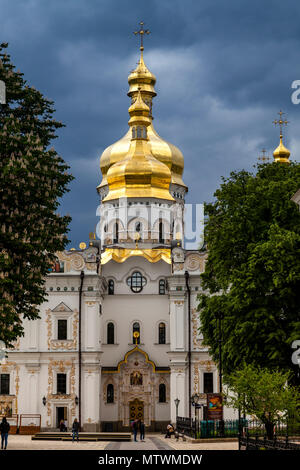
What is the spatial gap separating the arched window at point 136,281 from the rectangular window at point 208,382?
7.94m

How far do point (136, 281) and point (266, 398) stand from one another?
33.2 meters

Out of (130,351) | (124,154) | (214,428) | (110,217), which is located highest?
(124,154)

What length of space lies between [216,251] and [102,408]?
2550 centimetres

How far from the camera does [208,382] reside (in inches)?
2127

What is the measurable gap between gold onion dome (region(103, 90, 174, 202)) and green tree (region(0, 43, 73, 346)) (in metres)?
37.0

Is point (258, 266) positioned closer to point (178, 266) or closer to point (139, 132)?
point (178, 266)

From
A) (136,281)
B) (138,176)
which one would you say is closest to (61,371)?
(136,281)

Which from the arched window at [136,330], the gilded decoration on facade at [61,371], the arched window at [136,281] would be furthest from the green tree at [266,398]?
the arched window at [136,281]

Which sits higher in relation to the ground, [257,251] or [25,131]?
[25,131]

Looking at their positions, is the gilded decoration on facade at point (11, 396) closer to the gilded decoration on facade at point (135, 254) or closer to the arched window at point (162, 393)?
the arched window at point (162, 393)

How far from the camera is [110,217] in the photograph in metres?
63.8
